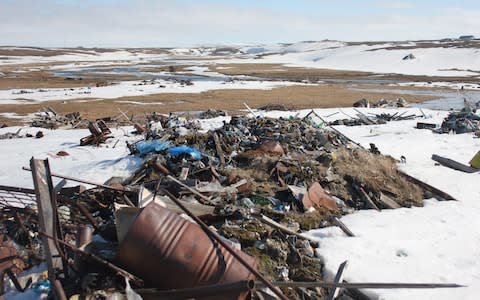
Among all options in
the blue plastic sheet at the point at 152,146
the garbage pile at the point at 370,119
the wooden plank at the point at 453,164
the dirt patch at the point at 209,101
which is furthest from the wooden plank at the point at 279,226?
the dirt patch at the point at 209,101

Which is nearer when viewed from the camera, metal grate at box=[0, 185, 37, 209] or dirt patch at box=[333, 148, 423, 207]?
metal grate at box=[0, 185, 37, 209]

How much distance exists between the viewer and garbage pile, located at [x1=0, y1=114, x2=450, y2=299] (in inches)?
155

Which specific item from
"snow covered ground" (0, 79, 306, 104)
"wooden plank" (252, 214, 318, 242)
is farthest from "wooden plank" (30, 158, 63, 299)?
"snow covered ground" (0, 79, 306, 104)

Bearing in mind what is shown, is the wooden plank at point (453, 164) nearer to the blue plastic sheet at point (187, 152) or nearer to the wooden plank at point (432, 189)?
the wooden plank at point (432, 189)

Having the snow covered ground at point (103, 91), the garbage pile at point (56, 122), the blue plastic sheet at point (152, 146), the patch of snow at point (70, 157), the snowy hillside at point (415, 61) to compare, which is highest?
the snowy hillside at point (415, 61)

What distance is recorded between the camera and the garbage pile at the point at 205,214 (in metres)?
3.93

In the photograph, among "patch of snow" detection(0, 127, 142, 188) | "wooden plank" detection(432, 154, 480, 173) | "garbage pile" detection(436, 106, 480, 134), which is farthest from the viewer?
"garbage pile" detection(436, 106, 480, 134)

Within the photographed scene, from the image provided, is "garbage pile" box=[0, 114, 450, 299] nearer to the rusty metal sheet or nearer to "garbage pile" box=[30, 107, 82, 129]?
the rusty metal sheet

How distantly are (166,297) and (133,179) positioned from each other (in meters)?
5.22

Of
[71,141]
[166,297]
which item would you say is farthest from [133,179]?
[71,141]

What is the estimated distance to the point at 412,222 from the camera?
24.2 ft

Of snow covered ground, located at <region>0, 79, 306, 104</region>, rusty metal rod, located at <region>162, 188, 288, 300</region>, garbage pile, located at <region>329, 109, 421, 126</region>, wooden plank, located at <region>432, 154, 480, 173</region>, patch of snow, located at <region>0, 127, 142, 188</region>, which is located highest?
rusty metal rod, located at <region>162, 188, 288, 300</region>

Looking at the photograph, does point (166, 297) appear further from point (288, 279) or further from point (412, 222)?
point (412, 222)

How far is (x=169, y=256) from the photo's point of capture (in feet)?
12.9
